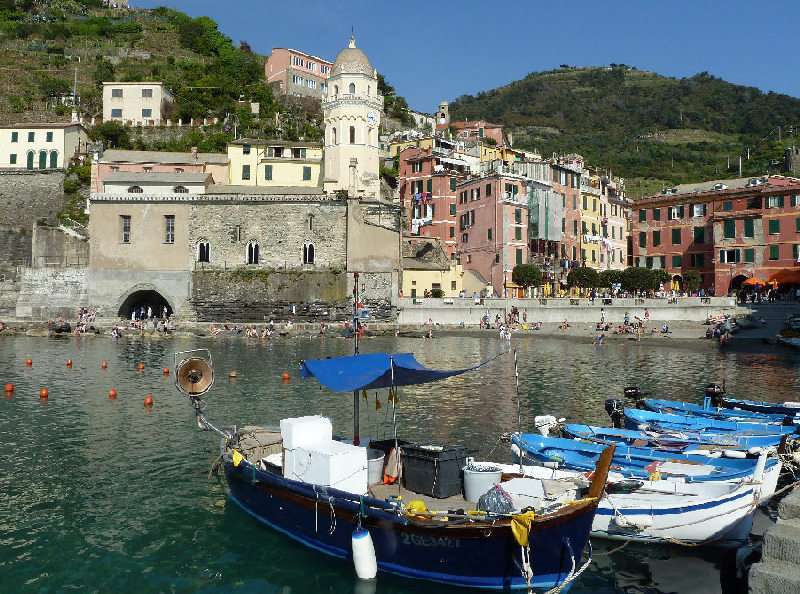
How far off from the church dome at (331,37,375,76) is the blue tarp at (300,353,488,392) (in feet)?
191

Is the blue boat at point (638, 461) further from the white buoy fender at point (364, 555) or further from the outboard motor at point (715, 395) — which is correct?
the outboard motor at point (715, 395)

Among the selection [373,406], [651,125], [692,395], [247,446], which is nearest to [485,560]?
[247,446]

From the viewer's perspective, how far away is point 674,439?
17.0 meters

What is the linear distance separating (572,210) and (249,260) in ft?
112

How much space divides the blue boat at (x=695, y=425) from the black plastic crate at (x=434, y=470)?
342 inches

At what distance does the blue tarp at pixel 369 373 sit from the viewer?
43.1 ft

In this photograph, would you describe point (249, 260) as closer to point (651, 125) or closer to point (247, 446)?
point (247, 446)

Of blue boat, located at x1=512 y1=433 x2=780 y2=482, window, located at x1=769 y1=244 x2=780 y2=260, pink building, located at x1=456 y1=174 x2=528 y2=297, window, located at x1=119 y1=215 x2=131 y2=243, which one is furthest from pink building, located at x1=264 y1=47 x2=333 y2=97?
blue boat, located at x1=512 y1=433 x2=780 y2=482

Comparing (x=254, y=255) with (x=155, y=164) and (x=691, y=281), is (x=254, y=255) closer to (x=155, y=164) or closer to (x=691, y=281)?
(x=155, y=164)

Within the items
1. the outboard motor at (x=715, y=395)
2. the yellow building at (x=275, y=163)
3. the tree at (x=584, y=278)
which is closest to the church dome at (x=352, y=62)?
the yellow building at (x=275, y=163)

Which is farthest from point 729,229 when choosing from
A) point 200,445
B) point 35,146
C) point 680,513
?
point 35,146

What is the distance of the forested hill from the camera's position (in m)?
124

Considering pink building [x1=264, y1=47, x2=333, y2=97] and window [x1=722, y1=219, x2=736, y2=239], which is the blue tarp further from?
pink building [x1=264, y1=47, x2=333, y2=97]

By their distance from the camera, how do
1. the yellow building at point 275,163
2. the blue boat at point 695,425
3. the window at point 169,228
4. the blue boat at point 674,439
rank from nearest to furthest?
1. the blue boat at point 674,439
2. the blue boat at point 695,425
3. the window at point 169,228
4. the yellow building at point 275,163
